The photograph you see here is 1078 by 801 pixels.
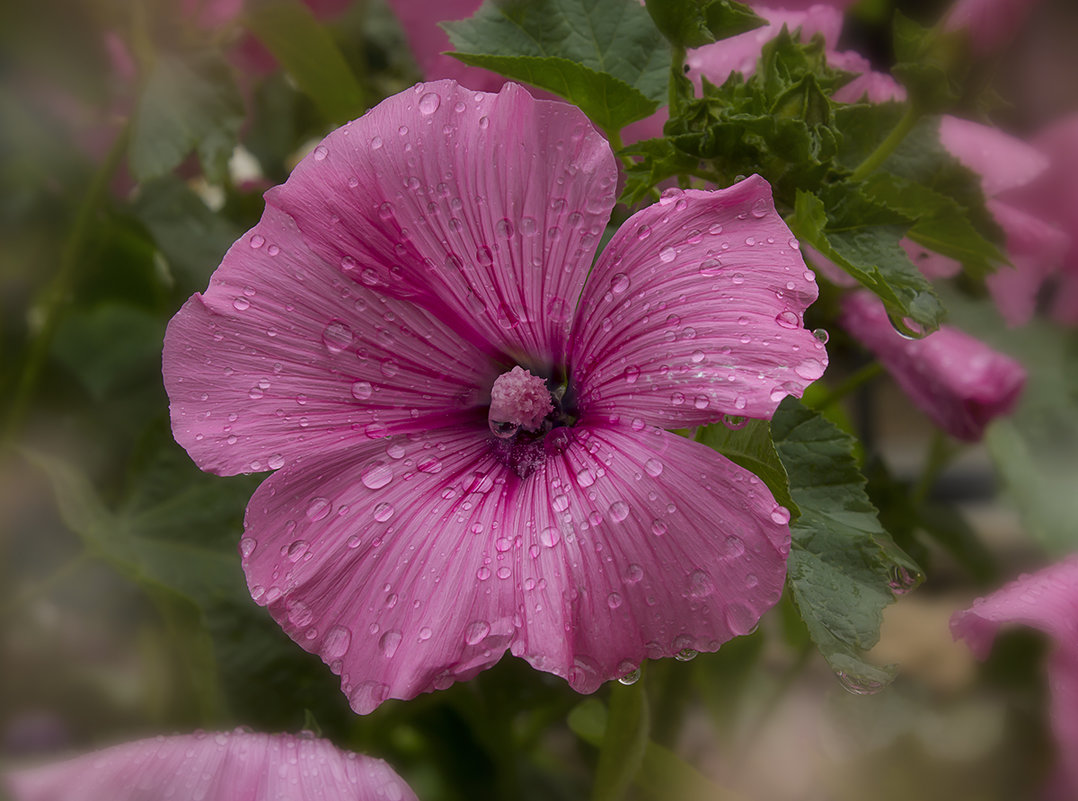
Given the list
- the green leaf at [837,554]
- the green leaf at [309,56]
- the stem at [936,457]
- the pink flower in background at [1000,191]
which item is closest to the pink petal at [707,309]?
the green leaf at [837,554]

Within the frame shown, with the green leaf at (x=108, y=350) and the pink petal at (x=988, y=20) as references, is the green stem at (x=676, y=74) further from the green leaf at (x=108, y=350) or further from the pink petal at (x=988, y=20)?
the green leaf at (x=108, y=350)

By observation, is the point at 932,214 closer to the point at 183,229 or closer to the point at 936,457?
the point at 936,457

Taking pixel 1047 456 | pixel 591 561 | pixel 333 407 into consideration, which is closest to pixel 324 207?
pixel 333 407

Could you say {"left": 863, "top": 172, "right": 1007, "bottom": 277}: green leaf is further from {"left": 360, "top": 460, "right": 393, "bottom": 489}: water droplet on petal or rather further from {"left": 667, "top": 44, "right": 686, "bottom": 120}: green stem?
{"left": 360, "top": 460, "right": 393, "bottom": 489}: water droplet on petal

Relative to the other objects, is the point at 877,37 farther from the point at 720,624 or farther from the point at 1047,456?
the point at 720,624

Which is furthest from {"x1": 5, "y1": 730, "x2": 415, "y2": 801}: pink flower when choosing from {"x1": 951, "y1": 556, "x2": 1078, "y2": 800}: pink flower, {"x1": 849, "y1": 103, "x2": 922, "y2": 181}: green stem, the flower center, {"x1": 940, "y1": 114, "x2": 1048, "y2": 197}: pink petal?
{"x1": 940, "y1": 114, "x2": 1048, "y2": 197}: pink petal
